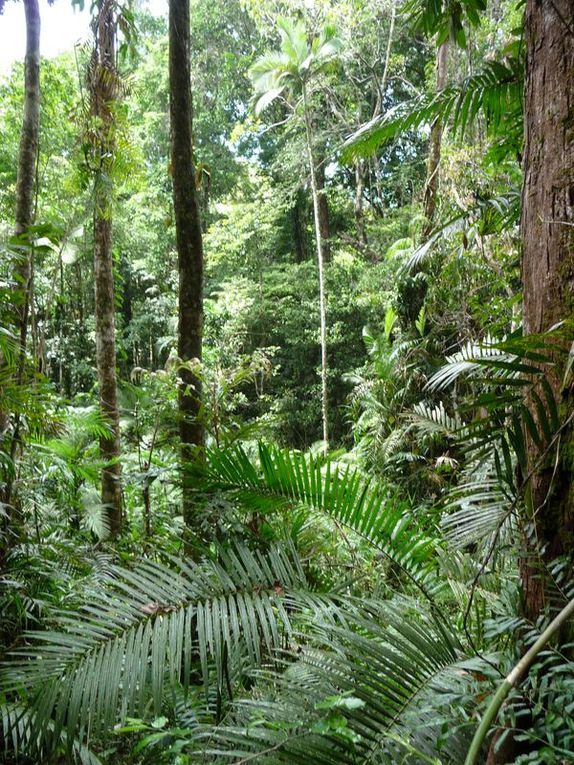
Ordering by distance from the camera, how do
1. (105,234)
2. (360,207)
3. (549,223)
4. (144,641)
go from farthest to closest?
(360,207), (105,234), (144,641), (549,223)

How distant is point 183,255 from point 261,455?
189 centimetres

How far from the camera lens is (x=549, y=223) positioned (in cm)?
141

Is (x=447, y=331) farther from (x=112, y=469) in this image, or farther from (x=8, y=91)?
(x=8, y=91)

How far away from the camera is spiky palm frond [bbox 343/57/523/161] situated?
2.13 metres

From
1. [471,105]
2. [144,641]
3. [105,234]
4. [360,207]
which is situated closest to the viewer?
[144,641]

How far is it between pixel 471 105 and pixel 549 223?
1.25 metres

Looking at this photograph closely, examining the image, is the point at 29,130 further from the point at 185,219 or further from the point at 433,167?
the point at 433,167

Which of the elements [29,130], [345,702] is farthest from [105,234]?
[345,702]

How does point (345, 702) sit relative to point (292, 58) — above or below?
below

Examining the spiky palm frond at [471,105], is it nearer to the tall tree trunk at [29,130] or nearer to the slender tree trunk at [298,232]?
the tall tree trunk at [29,130]

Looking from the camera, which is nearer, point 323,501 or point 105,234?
point 323,501

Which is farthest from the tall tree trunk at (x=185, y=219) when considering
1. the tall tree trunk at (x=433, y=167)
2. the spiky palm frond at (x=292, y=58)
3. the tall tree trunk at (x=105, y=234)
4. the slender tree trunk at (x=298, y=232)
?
the slender tree trunk at (x=298, y=232)

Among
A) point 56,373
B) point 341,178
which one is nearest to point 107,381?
point 56,373

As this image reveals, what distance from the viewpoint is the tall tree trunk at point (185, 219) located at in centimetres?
360
